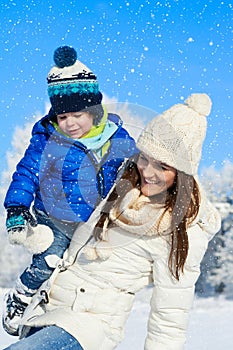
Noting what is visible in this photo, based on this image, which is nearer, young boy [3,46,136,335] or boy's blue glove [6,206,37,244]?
boy's blue glove [6,206,37,244]

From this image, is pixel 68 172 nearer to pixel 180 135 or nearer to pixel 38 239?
pixel 38 239

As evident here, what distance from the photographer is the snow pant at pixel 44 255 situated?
2.88 metres

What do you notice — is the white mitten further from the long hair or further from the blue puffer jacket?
the long hair

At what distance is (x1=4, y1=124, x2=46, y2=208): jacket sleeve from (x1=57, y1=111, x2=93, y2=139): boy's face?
0.10 m

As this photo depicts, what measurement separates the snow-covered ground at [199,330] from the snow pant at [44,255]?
4285 mm

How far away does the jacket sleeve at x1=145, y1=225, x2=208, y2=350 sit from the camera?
268 cm

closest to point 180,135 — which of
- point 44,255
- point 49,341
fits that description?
point 44,255

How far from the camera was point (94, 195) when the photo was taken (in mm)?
2869

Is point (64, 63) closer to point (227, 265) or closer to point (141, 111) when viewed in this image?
point (141, 111)

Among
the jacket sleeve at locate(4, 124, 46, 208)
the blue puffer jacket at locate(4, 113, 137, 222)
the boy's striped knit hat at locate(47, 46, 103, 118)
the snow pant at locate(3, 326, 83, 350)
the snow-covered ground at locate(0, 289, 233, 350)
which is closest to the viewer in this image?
the snow pant at locate(3, 326, 83, 350)

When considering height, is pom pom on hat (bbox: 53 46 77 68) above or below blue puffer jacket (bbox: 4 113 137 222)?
above

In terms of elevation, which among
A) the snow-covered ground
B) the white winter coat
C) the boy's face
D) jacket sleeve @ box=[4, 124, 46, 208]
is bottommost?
the snow-covered ground

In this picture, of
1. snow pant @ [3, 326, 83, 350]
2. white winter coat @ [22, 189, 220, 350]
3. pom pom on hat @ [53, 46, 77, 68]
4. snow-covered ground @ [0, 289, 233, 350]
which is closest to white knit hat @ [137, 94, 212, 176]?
white winter coat @ [22, 189, 220, 350]

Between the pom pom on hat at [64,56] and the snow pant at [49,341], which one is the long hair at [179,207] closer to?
the snow pant at [49,341]
